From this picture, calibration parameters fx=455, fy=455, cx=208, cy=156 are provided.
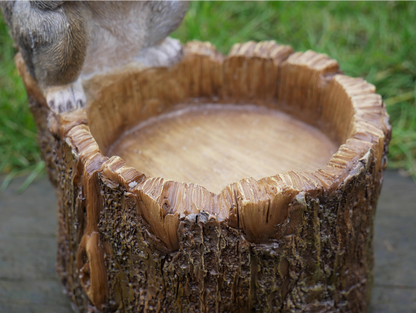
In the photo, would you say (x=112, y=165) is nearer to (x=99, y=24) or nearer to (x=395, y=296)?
(x=99, y=24)

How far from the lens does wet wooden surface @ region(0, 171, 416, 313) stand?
1.47m

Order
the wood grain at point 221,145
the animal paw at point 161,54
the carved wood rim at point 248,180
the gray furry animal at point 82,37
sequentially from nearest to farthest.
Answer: the carved wood rim at point 248,180
the gray furry animal at point 82,37
the wood grain at point 221,145
the animal paw at point 161,54

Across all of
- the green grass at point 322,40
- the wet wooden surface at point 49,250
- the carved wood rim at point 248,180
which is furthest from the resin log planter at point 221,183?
the green grass at point 322,40

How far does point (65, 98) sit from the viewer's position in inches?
46.2

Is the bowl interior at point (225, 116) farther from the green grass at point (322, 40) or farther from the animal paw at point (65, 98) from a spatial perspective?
the green grass at point (322, 40)

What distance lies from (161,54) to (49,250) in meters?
0.83

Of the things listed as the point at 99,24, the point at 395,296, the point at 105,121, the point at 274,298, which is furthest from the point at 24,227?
the point at 395,296

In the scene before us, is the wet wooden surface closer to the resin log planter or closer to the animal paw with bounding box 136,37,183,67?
the resin log planter

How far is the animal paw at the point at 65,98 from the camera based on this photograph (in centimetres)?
116

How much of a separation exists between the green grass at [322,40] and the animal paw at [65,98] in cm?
90

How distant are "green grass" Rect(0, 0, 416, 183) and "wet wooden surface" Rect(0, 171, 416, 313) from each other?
6.5 inches

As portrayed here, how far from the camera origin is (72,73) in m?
1.21

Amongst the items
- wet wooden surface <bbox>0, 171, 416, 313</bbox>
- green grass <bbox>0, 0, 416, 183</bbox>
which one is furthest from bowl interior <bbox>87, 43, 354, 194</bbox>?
green grass <bbox>0, 0, 416, 183</bbox>

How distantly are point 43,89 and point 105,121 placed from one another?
7.3 inches
